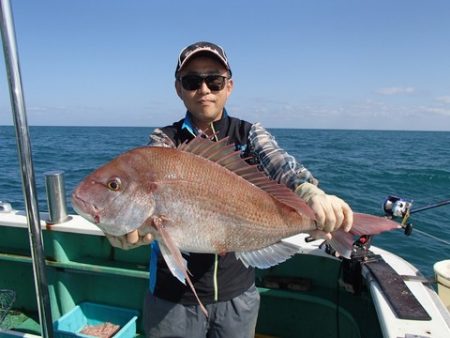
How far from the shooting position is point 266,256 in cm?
217

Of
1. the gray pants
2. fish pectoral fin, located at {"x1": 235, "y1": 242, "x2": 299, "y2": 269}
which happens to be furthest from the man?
fish pectoral fin, located at {"x1": 235, "y1": 242, "x2": 299, "y2": 269}

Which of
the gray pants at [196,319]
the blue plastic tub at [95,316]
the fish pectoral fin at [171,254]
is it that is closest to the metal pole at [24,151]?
the gray pants at [196,319]

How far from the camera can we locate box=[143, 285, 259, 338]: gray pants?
94.1 inches

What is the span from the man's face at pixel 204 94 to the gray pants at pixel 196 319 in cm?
126

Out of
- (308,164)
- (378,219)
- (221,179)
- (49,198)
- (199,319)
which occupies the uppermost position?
(221,179)

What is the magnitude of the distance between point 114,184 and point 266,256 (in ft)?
3.20

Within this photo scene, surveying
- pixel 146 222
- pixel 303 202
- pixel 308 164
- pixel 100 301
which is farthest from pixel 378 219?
pixel 308 164

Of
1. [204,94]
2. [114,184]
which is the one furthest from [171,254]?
[204,94]

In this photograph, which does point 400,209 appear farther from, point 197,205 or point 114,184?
point 114,184

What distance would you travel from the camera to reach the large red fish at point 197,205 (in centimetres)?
194

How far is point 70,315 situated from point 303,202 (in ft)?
11.0

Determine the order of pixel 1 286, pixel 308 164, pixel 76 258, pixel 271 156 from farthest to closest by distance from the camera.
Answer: pixel 308 164, pixel 1 286, pixel 76 258, pixel 271 156

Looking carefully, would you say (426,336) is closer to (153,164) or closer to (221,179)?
(221,179)

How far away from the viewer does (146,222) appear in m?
1.95
